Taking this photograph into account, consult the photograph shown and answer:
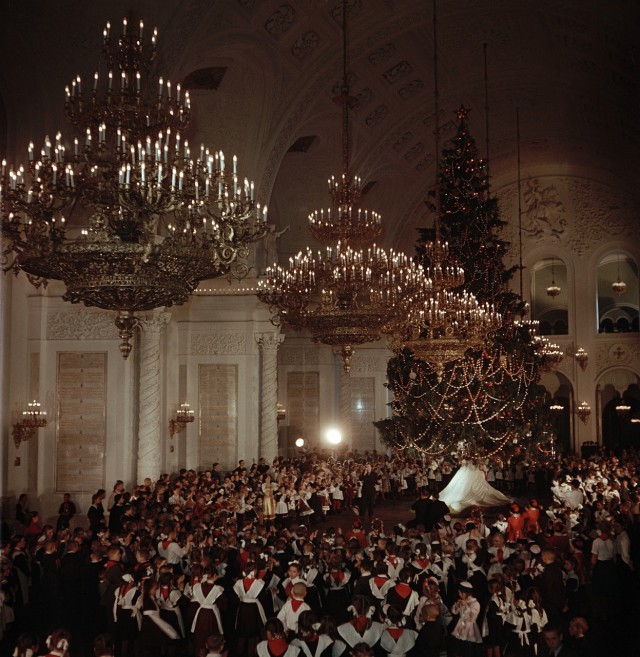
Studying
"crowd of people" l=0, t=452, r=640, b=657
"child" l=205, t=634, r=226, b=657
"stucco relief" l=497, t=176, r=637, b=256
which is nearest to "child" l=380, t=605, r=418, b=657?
"crowd of people" l=0, t=452, r=640, b=657

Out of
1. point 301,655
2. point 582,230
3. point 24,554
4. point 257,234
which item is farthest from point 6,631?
point 582,230

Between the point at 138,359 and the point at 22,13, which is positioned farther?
the point at 138,359

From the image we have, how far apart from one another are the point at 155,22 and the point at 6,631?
1059 cm

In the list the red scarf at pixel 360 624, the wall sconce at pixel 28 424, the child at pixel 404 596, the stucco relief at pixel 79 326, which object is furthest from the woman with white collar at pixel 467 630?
the stucco relief at pixel 79 326

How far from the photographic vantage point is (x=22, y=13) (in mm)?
15320

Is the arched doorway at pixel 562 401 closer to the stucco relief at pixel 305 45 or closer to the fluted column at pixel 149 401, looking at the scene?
the stucco relief at pixel 305 45

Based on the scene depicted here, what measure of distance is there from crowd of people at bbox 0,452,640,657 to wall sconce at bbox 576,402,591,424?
17.3 meters

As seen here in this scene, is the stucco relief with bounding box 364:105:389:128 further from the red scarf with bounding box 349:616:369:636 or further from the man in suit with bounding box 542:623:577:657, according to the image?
the man in suit with bounding box 542:623:577:657

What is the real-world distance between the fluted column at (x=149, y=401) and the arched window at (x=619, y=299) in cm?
2143

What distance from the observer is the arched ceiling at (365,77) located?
52.7 feet

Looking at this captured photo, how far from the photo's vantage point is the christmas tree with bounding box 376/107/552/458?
2044cm

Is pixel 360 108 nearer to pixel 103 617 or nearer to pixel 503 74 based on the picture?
pixel 503 74

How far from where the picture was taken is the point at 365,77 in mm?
22766

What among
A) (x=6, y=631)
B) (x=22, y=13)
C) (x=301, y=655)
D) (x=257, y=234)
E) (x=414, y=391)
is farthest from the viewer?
(x=414, y=391)
